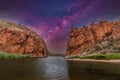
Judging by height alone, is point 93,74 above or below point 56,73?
below

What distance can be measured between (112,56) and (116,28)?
7835 centimetres

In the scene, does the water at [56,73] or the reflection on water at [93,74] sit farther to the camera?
the reflection on water at [93,74]

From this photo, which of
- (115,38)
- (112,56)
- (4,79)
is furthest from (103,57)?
(4,79)

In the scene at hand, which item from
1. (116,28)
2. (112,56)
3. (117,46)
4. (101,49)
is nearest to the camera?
(112,56)

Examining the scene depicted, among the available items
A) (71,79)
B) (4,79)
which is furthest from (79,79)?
(4,79)

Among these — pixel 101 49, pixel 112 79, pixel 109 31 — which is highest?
pixel 109 31

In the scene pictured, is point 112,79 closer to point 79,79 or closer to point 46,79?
point 79,79

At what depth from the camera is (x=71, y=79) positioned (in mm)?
32656

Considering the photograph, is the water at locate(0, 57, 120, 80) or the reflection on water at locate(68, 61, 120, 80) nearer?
the water at locate(0, 57, 120, 80)

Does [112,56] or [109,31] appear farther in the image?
[109,31]

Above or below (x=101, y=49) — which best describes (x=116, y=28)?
above

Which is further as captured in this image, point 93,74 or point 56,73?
point 56,73

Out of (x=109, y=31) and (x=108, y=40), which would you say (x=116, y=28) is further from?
(x=108, y=40)

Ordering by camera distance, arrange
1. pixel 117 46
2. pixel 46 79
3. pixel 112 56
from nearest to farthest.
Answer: pixel 46 79 → pixel 112 56 → pixel 117 46
